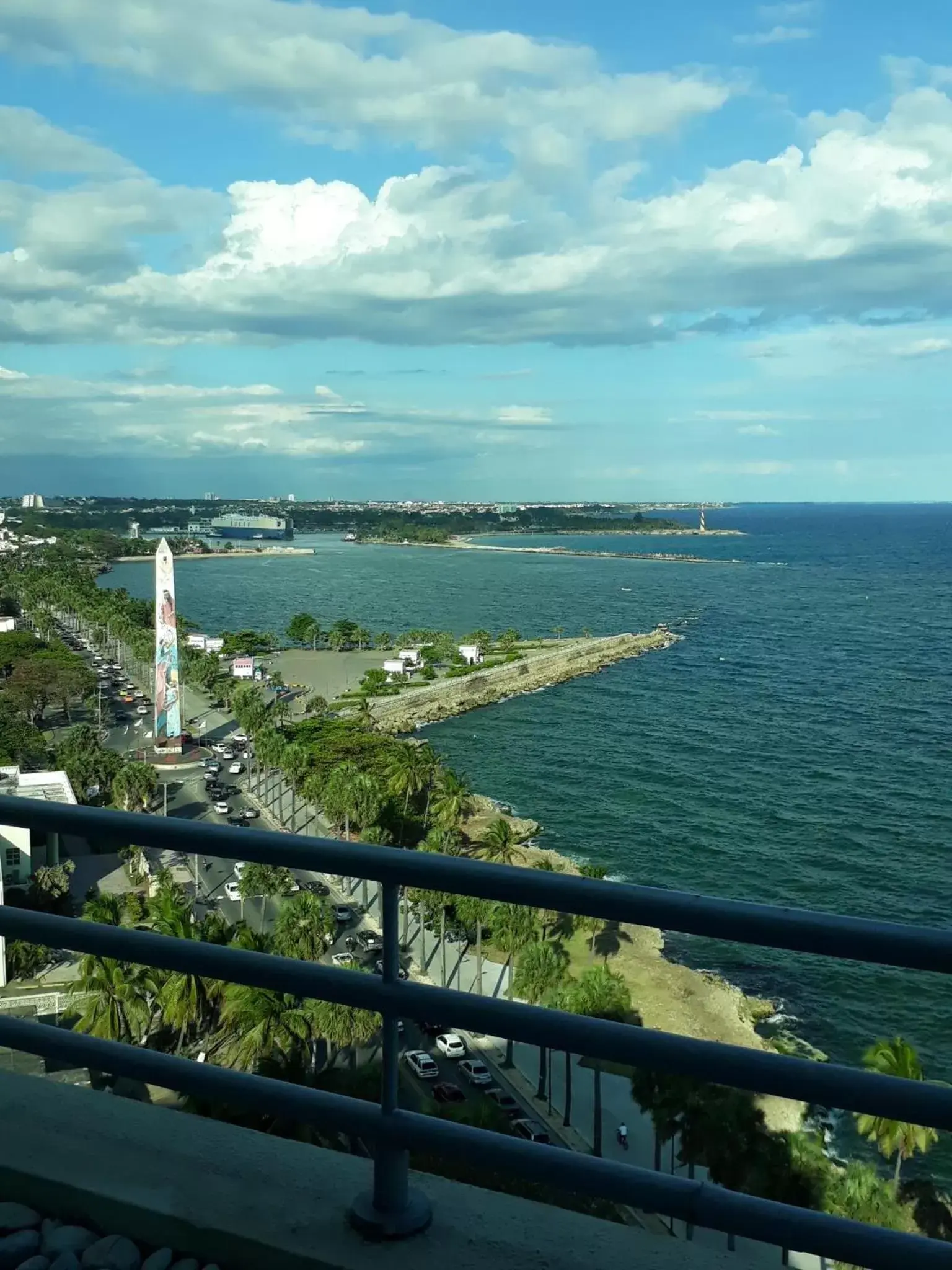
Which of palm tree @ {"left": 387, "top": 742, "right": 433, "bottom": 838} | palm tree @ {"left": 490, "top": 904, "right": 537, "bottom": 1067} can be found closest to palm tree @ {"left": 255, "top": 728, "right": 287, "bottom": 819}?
palm tree @ {"left": 387, "top": 742, "right": 433, "bottom": 838}

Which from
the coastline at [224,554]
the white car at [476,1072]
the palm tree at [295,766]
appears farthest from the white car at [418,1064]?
the coastline at [224,554]

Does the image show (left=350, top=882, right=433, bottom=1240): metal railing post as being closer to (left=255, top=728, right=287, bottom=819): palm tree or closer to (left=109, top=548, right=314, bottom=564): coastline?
(left=255, top=728, right=287, bottom=819): palm tree

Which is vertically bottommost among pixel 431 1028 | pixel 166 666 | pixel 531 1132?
pixel 166 666

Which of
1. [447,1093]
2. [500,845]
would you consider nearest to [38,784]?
[500,845]

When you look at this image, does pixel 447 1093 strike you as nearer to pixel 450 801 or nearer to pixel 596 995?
pixel 596 995

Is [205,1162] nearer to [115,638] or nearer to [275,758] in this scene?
[275,758]

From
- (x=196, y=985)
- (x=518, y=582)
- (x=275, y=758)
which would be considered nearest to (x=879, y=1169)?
(x=196, y=985)

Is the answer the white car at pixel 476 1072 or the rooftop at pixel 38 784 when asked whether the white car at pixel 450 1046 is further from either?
the rooftop at pixel 38 784
